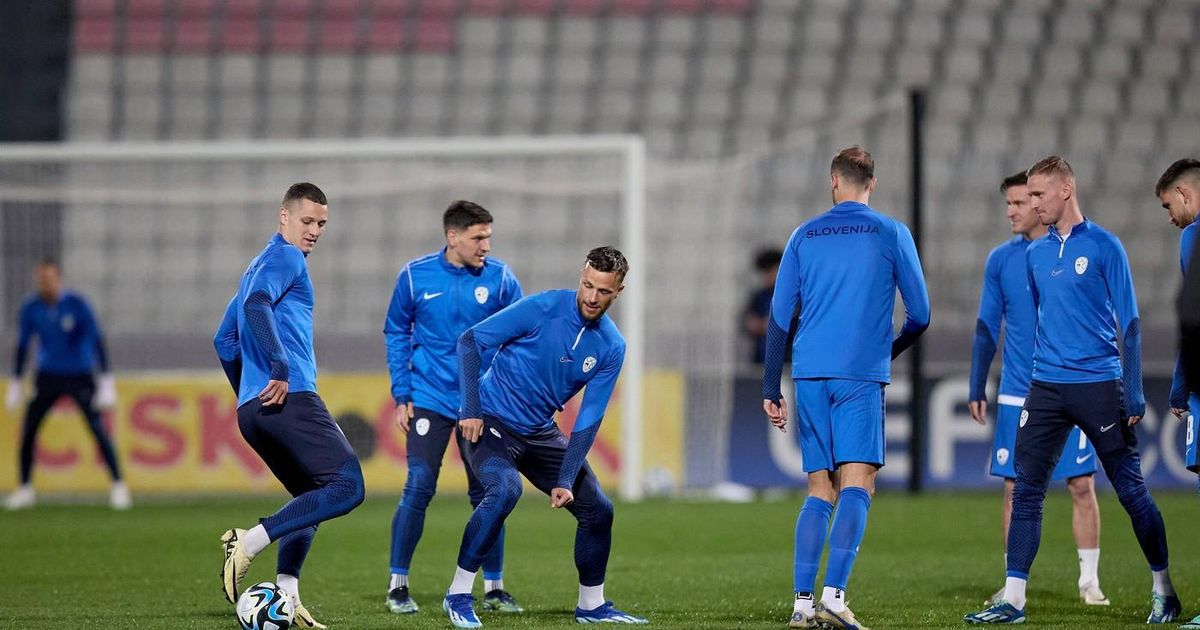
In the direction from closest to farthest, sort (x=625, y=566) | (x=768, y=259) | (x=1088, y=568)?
1. (x=1088, y=568)
2. (x=625, y=566)
3. (x=768, y=259)

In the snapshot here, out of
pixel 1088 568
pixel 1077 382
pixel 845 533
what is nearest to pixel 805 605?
pixel 845 533

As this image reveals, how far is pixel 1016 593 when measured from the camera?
6344 millimetres

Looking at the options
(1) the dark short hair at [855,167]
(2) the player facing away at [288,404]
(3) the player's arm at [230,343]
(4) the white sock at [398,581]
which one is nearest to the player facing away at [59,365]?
(4) the white sock at [398,581]

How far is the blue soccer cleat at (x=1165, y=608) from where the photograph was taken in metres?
6.36

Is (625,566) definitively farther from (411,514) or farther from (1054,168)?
(1054,168)

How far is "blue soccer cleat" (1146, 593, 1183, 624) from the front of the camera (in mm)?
6363

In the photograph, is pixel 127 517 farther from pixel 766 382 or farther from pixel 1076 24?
pixel 1076 24

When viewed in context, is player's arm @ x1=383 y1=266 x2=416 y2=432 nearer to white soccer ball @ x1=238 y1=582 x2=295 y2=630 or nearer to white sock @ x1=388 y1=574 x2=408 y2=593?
white sock @ x1=388 y1=574 x2=408 y2=593

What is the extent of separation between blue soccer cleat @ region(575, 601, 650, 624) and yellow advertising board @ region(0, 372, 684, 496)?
691cm

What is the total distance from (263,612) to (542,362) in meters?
1.55

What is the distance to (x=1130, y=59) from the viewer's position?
17.5 meters

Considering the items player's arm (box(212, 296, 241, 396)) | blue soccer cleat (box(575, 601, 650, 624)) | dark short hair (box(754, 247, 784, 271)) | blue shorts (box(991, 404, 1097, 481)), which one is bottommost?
blue soccer cleat (box(575, 601, 650, 624))

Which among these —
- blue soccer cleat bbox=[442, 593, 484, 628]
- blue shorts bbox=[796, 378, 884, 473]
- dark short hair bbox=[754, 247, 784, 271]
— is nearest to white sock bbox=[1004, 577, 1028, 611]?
blue shorts bbox=[796, 378, 884, 473]

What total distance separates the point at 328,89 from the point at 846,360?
12.9m
